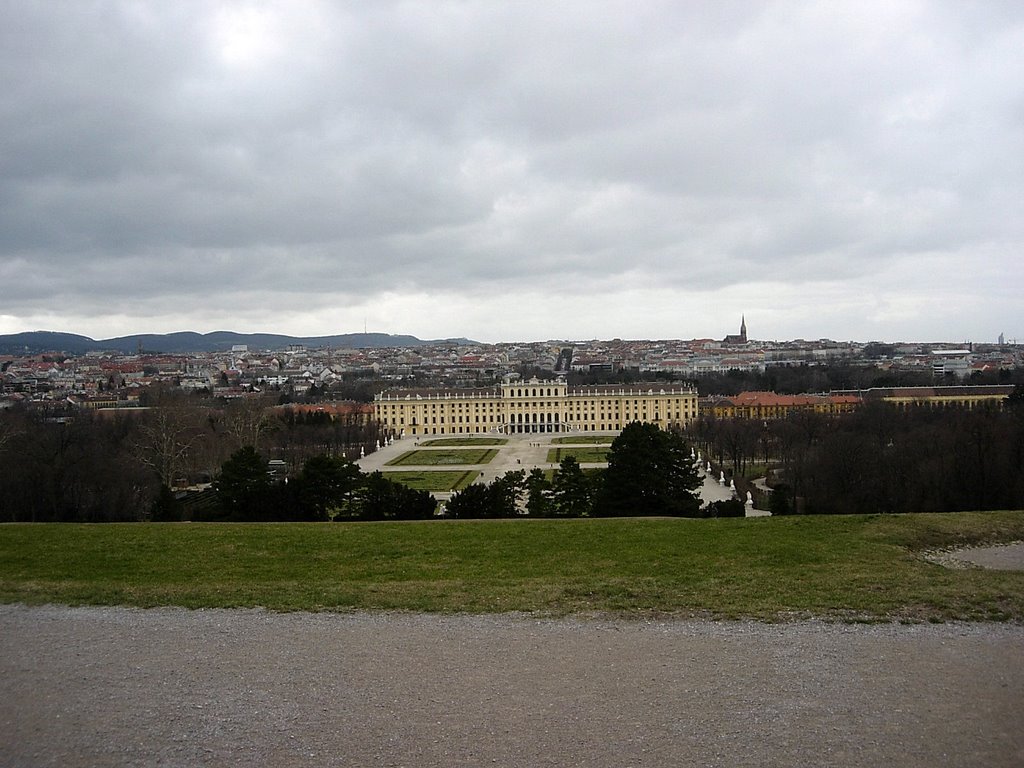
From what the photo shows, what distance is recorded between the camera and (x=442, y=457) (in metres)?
47.5

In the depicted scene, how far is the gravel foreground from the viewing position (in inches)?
201

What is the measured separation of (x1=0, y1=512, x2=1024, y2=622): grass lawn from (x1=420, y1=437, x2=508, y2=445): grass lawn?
43931mm

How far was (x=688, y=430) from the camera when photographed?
54.9 metres

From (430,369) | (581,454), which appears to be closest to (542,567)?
(581,454)

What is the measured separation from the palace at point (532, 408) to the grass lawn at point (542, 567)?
181 feet

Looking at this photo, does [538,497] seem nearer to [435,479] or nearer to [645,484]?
[645,484]

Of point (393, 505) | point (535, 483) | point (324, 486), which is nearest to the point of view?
point (393, 505)

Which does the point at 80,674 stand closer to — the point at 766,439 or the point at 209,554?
the point at 209,554

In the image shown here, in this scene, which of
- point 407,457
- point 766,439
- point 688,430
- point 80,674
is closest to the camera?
point 80,674

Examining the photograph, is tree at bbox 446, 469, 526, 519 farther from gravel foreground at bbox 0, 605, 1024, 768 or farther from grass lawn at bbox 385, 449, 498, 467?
grass lawn at bbox 385, 449, 498, 467

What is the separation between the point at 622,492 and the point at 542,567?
26.6ft

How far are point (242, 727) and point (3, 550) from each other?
28.1 feet

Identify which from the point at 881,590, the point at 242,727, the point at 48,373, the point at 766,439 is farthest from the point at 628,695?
the point at 48,373

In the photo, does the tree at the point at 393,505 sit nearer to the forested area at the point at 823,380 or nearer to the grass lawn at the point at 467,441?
the grass lawn at the point at 467,441
